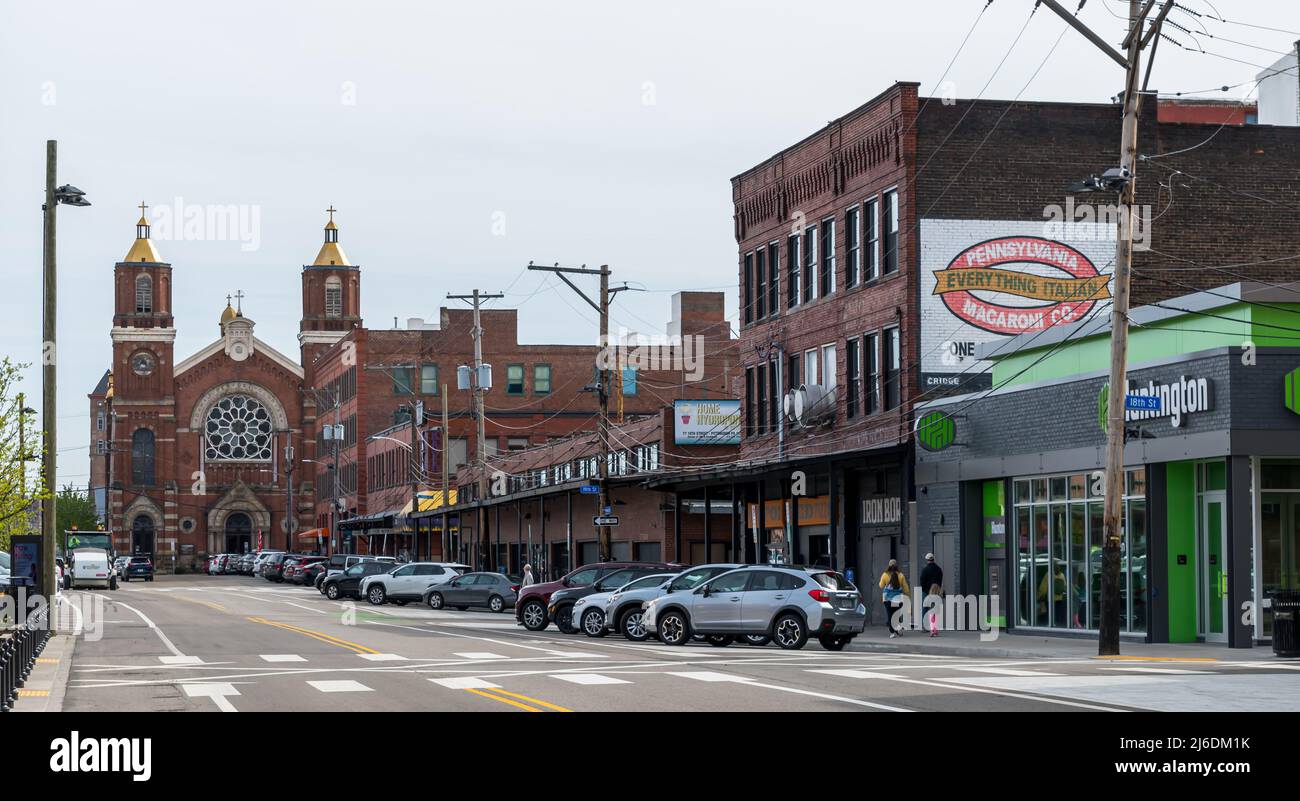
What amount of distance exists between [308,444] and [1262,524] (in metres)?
106

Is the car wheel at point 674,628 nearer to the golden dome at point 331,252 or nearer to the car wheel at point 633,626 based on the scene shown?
the car wheel at point 633,626

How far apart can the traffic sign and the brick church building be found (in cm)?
10106

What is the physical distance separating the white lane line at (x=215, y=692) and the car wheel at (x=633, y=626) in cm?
1282

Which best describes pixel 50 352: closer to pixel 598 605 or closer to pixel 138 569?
pixel 598 605

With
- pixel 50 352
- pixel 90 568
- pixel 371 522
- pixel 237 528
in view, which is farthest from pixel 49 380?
pixel 237 528

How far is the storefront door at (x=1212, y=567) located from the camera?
92.8 ft

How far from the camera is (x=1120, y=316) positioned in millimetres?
25656

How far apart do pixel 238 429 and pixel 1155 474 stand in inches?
4166

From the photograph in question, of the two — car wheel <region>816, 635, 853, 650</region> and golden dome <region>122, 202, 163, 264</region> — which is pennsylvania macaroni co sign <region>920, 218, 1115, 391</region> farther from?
golden dome <region>122, 202, 163, 264</region>

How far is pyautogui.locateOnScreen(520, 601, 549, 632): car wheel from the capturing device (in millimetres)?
38750

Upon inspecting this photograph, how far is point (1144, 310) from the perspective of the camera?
31.2 m

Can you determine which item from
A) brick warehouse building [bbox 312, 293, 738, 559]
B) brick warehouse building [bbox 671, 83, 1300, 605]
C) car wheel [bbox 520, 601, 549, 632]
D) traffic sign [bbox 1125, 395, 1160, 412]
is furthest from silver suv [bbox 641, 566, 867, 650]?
brick warehouse building [bbox 312, 293, 738, 559]
